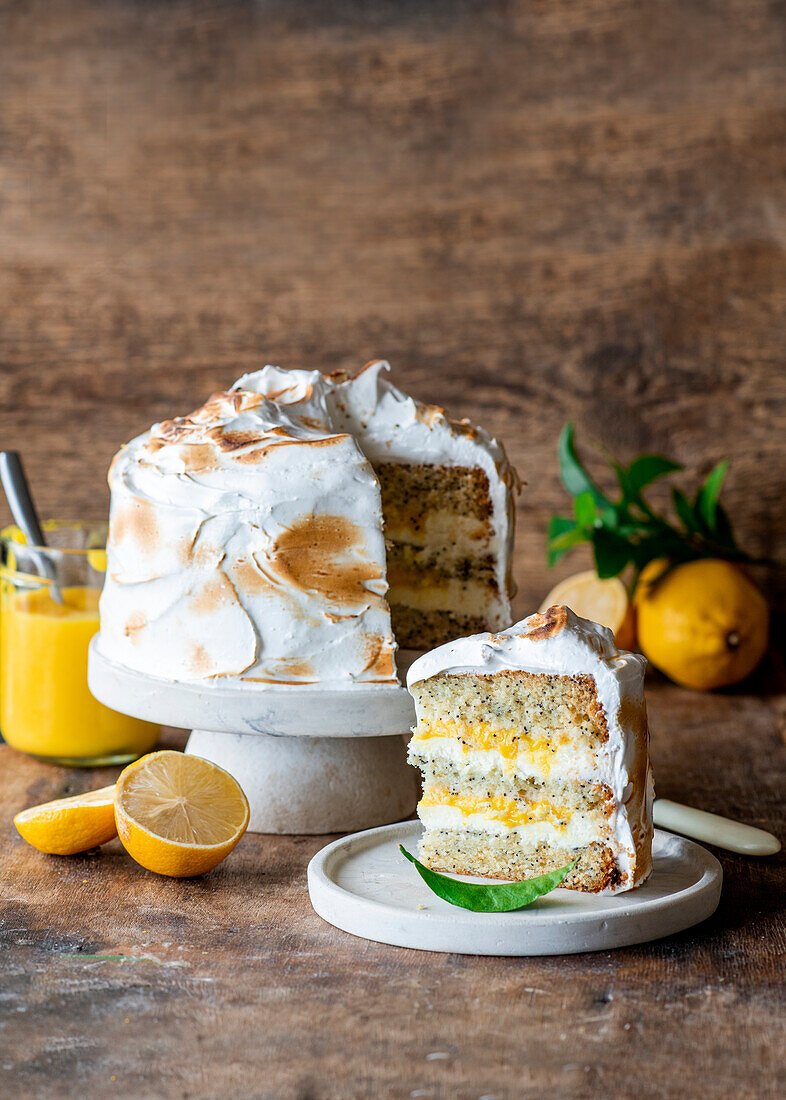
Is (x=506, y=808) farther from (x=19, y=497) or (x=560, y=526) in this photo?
(x=560, y=526)

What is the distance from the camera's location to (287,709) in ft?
6.26

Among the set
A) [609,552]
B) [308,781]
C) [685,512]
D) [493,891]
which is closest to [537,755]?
[493,891]

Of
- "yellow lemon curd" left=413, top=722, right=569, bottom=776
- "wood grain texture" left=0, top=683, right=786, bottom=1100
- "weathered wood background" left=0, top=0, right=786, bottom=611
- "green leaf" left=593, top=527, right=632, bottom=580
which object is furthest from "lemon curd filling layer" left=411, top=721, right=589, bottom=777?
"weathered wood background" left=0, top=0, right=786, bottom=611

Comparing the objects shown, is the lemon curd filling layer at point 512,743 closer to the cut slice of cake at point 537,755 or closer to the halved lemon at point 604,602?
the cut slice of cake at point 537,755

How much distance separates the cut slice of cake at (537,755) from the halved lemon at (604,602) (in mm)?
1407

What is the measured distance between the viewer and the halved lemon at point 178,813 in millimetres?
1801

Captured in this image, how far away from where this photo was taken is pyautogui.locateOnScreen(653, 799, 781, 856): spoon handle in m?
1.98

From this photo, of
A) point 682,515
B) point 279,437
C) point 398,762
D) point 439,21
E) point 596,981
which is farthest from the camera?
point 439,21

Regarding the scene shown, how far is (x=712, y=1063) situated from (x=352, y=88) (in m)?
2.98

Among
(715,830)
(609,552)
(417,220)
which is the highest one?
(417,220)

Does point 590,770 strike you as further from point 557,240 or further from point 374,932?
point 557,240

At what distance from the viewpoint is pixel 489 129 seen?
3.53 m

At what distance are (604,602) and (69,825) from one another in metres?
1.74

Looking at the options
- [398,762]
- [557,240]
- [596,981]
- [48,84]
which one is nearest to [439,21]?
[557,240]
